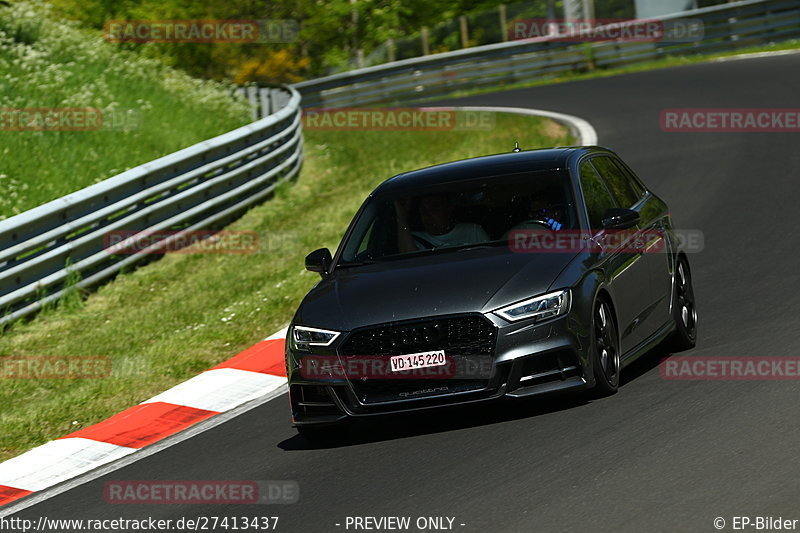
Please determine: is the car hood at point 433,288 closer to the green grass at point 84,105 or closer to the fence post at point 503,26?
the green grass at point 84,105

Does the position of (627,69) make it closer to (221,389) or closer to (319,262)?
(221,389)

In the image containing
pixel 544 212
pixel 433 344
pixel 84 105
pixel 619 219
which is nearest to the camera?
pixel 433 344

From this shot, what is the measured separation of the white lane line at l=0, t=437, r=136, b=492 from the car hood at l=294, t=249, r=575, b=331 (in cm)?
179

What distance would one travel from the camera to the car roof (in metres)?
8.93

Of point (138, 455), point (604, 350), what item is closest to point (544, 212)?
point (604, 350)

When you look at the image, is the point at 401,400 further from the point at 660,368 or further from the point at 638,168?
the point at 638,168

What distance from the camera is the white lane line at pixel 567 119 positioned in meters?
20.9

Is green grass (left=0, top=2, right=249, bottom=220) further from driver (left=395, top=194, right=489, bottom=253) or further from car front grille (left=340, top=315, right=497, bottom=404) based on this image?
car front grille (left=340, top=315, right=497, bottom=404)

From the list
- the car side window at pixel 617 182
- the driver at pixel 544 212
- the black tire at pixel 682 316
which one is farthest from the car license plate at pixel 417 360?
the black tire at pixel 682 316

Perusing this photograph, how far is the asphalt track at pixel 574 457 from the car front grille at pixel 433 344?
32 centimetres

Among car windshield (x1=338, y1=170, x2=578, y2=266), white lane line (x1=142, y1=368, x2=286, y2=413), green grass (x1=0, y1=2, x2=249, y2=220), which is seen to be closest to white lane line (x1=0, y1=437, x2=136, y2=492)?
white lane line (x1=142, y1=368, x2=286, y2=413)

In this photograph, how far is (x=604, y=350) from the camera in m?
8.00

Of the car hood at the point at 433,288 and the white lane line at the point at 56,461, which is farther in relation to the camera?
the white lane line at the point at 56,461

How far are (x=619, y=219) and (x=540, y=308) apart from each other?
44.8 inches
